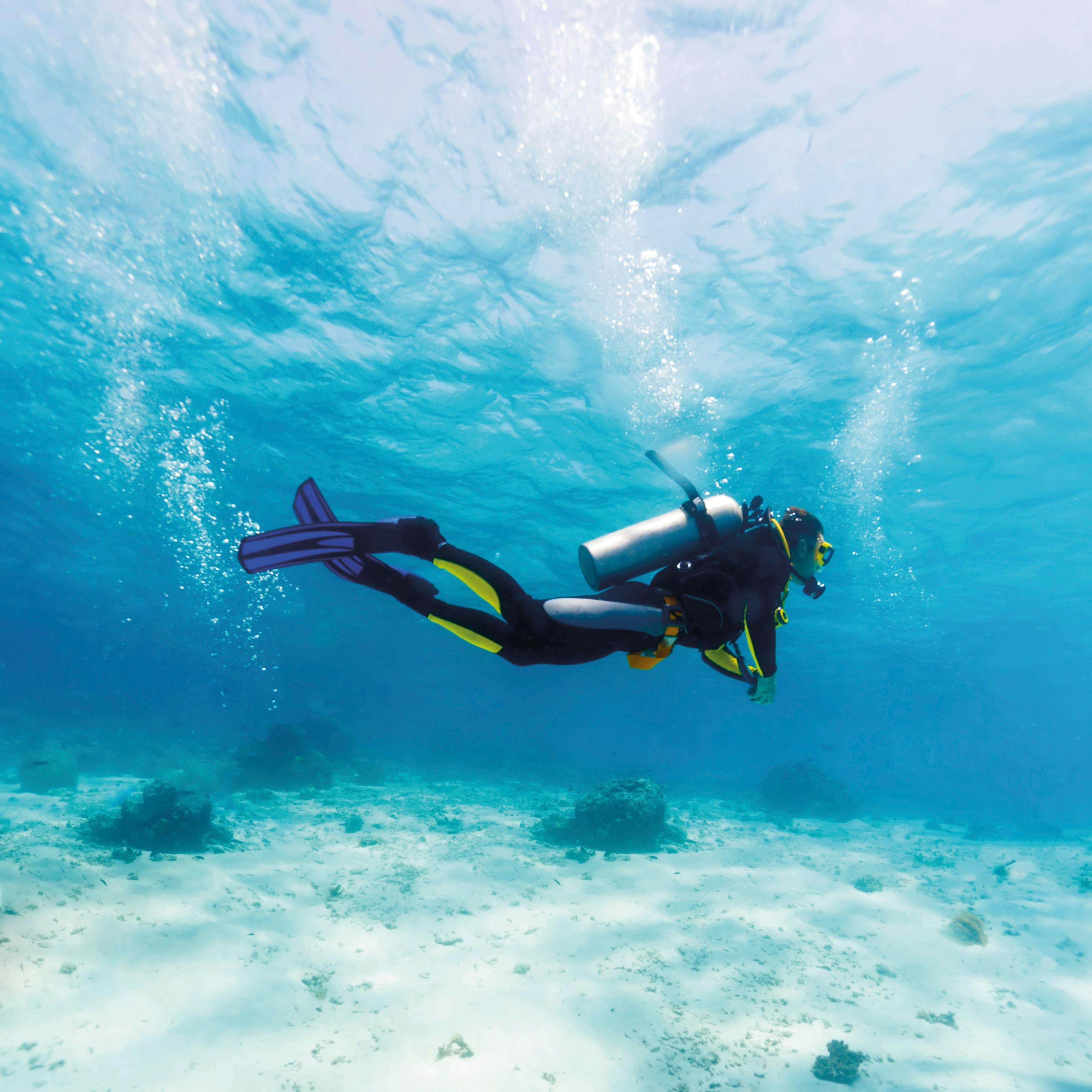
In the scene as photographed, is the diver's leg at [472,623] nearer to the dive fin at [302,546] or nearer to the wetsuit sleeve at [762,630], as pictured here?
the dive fin at [302,546]

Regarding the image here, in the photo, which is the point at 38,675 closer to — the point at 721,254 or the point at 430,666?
the point at 430,666

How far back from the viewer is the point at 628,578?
190 inches

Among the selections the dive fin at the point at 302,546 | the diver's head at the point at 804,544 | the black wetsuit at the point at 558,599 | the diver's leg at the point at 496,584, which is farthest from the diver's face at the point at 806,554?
the dive fin at the point at 302,546

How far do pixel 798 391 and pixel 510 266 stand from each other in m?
7.98

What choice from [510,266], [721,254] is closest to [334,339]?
[510,266]

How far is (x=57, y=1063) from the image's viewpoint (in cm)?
483

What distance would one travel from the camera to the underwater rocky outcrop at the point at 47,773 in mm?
17266

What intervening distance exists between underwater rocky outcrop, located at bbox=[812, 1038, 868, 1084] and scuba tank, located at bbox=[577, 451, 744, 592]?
17.8 feet

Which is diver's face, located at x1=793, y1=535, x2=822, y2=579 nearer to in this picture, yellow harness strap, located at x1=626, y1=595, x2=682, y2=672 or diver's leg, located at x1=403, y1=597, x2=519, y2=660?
yellow harness strap, located at x1=626, y1=595, x2=682, y2=672

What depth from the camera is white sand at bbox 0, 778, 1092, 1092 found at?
5320 millimetres

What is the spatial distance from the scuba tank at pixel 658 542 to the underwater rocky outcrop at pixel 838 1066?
542cm

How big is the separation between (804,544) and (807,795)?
23.6 metres

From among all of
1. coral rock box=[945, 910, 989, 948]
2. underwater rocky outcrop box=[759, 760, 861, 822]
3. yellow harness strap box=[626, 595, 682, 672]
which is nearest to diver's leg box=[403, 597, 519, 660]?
yellow harness strap box=[626, 595, 682, 672]

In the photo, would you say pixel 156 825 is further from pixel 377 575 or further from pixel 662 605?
pixel 662 605
